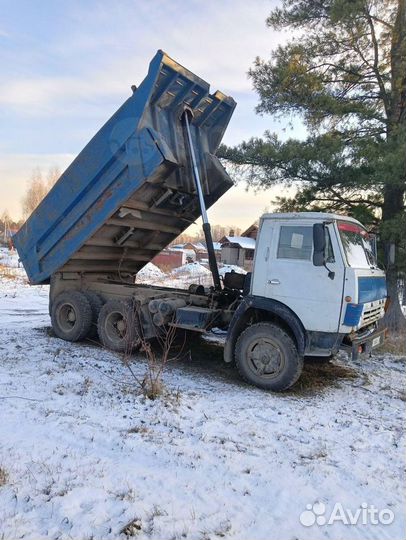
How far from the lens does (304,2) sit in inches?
375

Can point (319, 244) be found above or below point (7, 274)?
above

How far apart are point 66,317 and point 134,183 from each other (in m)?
3.13

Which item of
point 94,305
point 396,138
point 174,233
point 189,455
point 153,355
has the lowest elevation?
point 189,455

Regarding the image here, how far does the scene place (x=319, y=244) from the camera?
5.20 m

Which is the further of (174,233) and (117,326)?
(174,233)

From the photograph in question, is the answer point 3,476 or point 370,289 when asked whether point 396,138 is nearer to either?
point 370,289

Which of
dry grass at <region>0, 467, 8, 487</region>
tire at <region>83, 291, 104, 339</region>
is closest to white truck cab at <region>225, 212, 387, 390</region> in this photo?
tire at <region>83, 291, 104, 339</region>

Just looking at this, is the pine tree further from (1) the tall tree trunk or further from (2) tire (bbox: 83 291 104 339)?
(2) tire (bbox: 83 291 104 339)

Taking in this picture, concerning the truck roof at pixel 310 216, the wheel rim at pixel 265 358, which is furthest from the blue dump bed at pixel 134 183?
the wheel rim at pixel 265 358

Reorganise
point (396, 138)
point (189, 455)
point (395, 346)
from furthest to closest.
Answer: point (395, 346), point (396, 138), point (189, 455)

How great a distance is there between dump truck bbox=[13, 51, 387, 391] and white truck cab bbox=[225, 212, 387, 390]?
1 cm

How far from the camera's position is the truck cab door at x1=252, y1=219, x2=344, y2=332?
5336 millimetres

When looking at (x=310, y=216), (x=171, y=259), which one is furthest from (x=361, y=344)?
(x=171, y=259)

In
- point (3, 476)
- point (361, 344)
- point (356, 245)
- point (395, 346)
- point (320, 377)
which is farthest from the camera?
point (395, 346)
